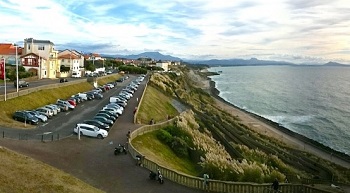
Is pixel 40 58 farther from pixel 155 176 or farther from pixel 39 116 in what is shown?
pixel 155 176

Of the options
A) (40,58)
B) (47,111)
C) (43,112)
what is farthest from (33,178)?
(40,58)

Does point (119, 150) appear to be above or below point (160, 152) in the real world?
above

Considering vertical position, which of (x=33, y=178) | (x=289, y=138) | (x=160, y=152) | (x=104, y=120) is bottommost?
(x=289, y=138)

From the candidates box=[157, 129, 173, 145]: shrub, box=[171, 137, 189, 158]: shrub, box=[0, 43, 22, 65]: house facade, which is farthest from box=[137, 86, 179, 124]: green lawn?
box=[0, 43, 22, 65]: house facade

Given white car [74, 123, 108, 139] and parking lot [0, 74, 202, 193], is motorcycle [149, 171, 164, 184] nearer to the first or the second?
parking lot [0, 74, 202, 193]

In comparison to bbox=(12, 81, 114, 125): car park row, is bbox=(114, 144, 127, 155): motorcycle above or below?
below

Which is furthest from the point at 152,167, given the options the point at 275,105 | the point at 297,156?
the point at 275,105

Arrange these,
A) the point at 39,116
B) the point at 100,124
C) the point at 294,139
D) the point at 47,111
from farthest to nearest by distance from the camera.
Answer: the point at 294,139
the point at 47,111
the point at 39,116
the point at 100,124

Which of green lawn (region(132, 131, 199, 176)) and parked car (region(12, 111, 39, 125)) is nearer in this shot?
green lawn (region(132, 131, 199, 176))
